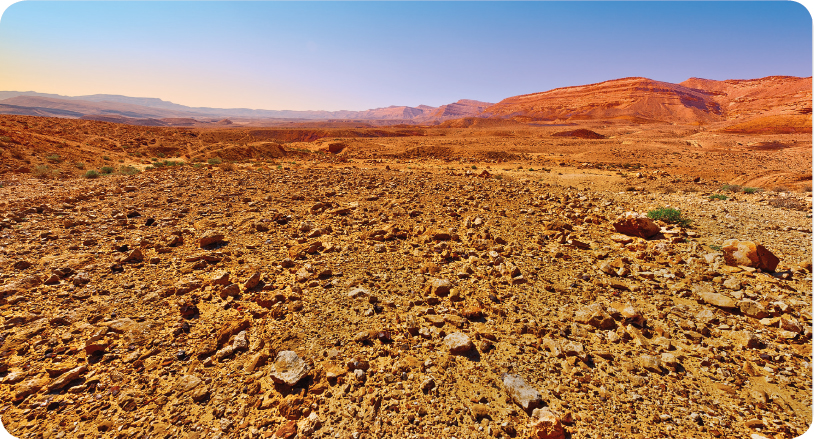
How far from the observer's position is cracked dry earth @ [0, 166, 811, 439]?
7.86 ft

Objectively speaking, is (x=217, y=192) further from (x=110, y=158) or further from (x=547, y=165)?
(x=547, y=165)

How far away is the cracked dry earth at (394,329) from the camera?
7.86 ft

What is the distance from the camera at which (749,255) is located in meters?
A: 4.29

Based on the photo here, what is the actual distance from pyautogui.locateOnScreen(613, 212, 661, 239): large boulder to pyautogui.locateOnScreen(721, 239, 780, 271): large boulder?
0.98m

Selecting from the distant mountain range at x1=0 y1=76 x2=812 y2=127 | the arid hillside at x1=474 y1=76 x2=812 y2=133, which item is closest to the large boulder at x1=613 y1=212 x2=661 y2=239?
the arid hillside at x1=474 y1=76 x2=812 y2=133

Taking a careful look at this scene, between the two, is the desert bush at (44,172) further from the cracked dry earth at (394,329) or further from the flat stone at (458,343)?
the flat stone at (458,343)

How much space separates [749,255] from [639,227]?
1.42 metres

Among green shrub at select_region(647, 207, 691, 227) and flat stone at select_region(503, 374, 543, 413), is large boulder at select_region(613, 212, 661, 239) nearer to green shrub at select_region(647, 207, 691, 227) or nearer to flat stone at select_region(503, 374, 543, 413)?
green shrub at select_region(647, 207, 691, 227)

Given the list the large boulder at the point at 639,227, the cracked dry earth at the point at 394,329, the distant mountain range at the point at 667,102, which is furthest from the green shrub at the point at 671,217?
the distant mountain range at the point at 667,102

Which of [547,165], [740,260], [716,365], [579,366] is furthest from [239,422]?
[547,165]

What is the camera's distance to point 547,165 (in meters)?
17.2

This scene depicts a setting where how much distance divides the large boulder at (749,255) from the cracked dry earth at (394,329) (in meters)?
0.13

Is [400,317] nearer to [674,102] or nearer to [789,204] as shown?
[789,204]

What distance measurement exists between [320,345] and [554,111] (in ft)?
350
